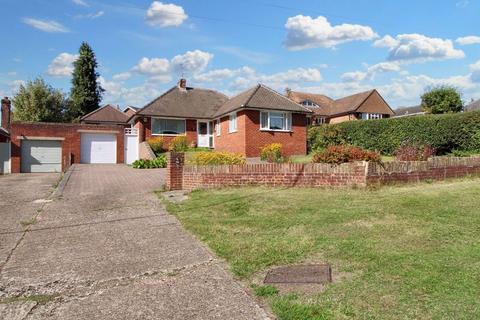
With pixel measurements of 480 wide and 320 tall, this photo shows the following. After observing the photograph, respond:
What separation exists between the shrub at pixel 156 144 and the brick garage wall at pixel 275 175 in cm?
1756

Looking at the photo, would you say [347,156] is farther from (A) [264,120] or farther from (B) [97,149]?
(B) [97,149]

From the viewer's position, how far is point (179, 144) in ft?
97.0

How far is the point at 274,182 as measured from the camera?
11.2m

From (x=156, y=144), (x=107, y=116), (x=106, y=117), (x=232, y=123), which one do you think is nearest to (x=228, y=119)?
(x=232, y=123)

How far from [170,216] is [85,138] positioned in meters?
25.9

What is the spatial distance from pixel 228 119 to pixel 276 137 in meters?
3.95

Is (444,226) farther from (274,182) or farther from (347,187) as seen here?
(274,182)

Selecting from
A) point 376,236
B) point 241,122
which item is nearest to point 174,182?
point 376,236

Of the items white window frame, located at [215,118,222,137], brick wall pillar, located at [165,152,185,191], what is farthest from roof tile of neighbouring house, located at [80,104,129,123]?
brick wall pillar, located at [165,152,185,191]

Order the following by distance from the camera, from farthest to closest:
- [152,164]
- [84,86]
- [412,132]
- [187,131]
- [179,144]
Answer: [84,86], [187,131], [179,144], [152,164], [412,132]

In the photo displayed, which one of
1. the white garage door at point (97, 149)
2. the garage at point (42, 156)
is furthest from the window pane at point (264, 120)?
the garage at point (42, 156)

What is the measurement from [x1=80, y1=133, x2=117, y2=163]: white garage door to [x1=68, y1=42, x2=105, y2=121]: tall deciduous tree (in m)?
28.1

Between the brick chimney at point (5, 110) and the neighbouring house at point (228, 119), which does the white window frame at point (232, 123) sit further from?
the brick chimney at point (5, 110)

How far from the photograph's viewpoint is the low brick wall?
10.5 metres
